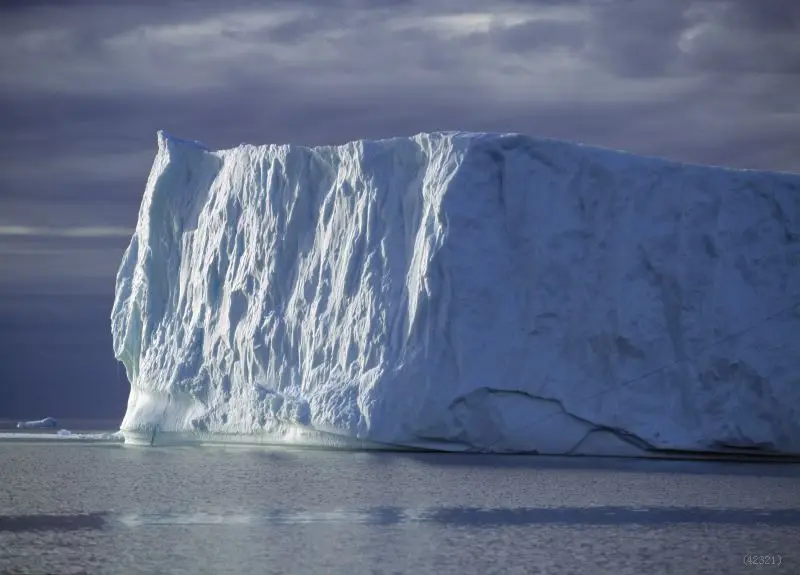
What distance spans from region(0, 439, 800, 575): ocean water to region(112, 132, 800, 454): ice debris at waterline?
62 cm

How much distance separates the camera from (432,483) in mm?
17109

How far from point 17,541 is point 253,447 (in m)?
13.6

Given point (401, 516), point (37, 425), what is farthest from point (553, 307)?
point (37, 425)

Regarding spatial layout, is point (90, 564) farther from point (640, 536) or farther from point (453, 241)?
point (453, 241)

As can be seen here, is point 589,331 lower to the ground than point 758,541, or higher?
higher

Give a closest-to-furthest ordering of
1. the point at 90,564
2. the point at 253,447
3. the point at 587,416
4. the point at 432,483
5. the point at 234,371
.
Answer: the point at 90,564, the point at 432,483, the point at 587,416, the point at 234,371, the point at 253,447

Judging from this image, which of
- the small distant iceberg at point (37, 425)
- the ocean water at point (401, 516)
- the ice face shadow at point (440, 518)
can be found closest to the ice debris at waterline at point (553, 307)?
the ocean water at point (401, 516)

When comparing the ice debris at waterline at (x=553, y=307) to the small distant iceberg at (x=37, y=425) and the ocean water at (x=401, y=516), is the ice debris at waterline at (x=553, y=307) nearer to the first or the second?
the ocean water at (x=401, y=516)

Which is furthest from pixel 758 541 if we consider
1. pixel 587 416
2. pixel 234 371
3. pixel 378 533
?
pixel 234 371

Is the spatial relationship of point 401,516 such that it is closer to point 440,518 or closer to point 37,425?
point 440,518

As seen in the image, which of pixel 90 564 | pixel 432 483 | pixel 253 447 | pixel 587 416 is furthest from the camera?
pixel 253 447

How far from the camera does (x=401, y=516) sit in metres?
14.0

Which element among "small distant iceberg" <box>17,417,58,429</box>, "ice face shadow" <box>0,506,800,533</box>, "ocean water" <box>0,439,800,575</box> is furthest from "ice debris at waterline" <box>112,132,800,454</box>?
"small distant iceberg" <box>17,417,58,429</box>

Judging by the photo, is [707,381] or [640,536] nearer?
[640,536]
